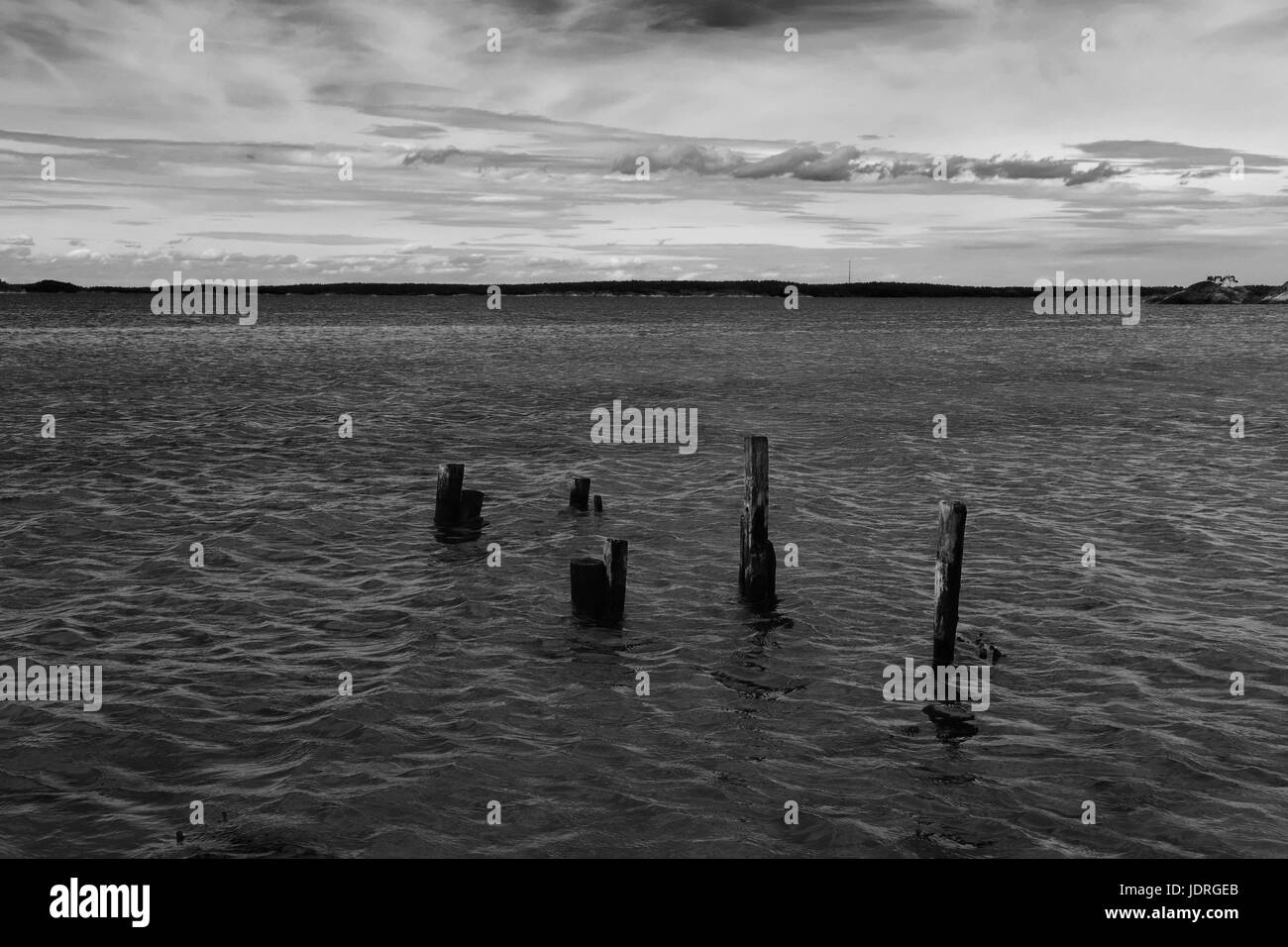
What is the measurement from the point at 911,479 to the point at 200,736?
2252 cm

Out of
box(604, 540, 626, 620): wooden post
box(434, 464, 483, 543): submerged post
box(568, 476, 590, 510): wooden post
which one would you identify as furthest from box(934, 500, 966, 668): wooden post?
box(568, 476, 590, 510): wooden post

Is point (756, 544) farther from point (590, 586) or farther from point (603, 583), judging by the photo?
point (590, 586)

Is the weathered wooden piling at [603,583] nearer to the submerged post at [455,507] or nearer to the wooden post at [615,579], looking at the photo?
the wooden post at [615,579]

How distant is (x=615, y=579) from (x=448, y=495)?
324 inches

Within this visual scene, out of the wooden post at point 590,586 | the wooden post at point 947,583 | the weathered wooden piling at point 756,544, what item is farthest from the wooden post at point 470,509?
the wooden post at point 947,583

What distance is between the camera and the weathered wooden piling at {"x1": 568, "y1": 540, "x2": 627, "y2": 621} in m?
17.8

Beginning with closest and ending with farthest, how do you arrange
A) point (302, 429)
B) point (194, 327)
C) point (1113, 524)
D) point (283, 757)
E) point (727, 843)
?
point (727, 843), point (283, 757), point (1113, 524), point (302, 429), point (194, 327)

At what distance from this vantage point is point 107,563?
21.4 m

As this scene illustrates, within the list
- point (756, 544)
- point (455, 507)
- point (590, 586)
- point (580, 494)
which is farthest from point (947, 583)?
point (455, 507)

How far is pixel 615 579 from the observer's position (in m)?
17.8

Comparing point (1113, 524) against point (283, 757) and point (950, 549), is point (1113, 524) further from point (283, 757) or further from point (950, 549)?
point (283, 757)

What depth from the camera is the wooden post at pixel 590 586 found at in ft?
58.5
